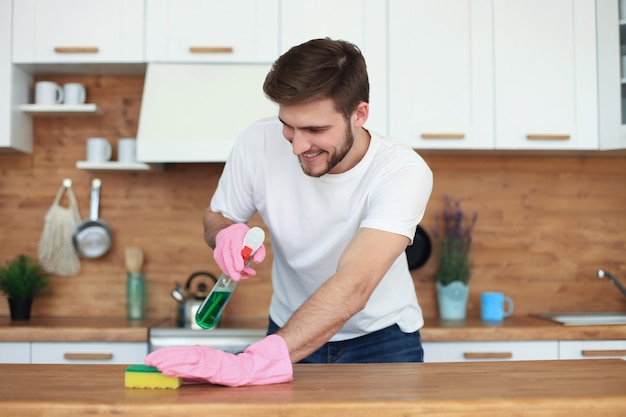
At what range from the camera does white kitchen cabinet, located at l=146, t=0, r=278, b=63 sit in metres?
3.05

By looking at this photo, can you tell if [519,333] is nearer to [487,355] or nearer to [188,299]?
[487,355]

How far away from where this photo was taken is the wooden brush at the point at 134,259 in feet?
10.6

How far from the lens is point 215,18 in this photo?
3.06 metres

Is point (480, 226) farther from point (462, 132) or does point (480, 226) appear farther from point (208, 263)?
point (208, 263)

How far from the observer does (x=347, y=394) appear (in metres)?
1.24

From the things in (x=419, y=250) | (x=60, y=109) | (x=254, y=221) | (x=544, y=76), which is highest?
(x=544, y=76)

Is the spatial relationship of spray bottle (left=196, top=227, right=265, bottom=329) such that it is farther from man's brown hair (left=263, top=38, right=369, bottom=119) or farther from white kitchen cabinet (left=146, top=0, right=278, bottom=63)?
white kitchen cabinet (left=146, top=0, right=278, bottom=63)

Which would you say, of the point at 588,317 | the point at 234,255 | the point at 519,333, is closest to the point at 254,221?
the point at 519,333

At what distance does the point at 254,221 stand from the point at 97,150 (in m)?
0.72

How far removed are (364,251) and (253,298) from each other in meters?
1.77

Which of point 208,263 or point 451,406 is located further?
point 208,263

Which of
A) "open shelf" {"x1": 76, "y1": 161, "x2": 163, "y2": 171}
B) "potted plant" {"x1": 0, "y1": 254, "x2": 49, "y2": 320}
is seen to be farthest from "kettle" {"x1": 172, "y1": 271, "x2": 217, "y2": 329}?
"potted plant" {"x1": 0, "y1": 254, "x2": 49, "y2": 320}

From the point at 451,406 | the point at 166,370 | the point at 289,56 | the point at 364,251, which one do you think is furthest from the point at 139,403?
the point at 289,56

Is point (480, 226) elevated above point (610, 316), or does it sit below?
above
